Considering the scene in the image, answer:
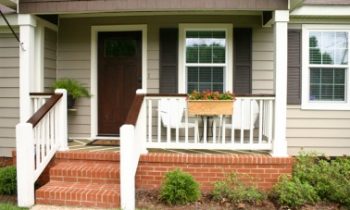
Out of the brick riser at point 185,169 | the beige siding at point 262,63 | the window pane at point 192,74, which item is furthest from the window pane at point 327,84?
the window pane at point 192,74

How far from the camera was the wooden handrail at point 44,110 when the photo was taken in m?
4.55

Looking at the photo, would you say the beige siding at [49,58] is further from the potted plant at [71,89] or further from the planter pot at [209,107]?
the planter pot at [209,107]

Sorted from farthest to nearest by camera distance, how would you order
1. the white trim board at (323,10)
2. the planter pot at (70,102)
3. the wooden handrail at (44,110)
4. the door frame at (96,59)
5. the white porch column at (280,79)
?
the door frame at (96,59) < the planter pot at (70,102) < the white trim board at (323,10) < the white porch column at (280,79) < the wooden handrail at (44,110)

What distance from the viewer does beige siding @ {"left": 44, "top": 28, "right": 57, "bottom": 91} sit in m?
6.08

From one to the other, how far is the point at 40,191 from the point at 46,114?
1051 mm

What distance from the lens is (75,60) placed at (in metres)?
6.43

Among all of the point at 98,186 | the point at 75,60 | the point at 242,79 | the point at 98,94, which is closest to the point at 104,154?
the point at 98,186

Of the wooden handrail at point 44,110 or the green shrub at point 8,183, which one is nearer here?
the wooden handrail at point 44,110

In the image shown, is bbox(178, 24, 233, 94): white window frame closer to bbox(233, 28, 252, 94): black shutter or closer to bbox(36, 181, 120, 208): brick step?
bbox(233, 28, 252, 94): black shutter

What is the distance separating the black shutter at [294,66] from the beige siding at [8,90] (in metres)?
4.82

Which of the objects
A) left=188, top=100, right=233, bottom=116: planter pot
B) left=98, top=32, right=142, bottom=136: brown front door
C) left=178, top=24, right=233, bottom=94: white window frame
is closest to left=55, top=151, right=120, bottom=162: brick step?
left=188, top=100, right=233, bottom=116: planter pot

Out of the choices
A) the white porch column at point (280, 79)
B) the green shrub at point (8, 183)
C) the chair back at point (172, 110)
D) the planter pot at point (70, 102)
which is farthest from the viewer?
the planter pot at point (70, 102)

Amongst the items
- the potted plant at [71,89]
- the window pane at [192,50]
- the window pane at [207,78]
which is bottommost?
the potted plant at [71,89]

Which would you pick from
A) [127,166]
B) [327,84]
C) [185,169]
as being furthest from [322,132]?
[127,166]
